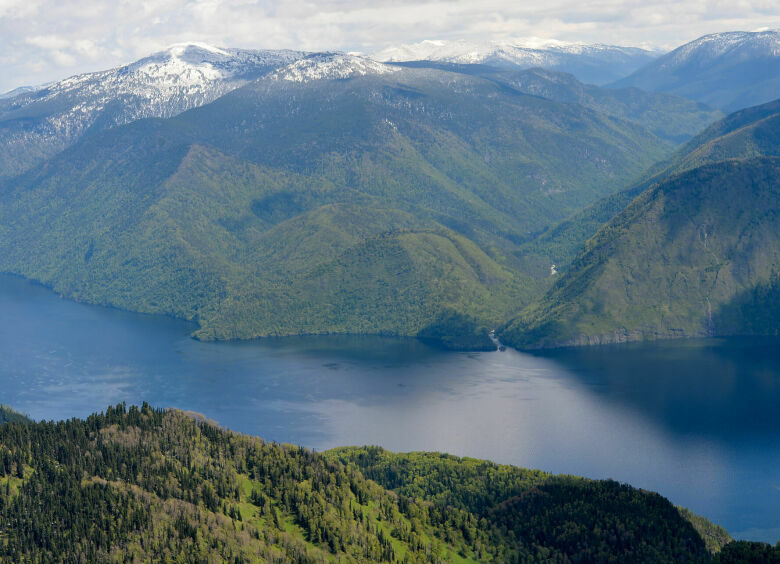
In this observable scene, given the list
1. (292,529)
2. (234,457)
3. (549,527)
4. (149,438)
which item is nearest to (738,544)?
(549,527)

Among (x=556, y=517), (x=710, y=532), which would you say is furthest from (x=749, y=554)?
(x=710, y=532)

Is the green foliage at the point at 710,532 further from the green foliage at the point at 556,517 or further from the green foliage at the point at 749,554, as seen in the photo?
the green foliage at the point at 749,554

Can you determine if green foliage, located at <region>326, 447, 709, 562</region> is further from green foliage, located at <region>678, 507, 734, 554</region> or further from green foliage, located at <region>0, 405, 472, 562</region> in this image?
green foliage, located at <region>0, 405, 472, 562</region>

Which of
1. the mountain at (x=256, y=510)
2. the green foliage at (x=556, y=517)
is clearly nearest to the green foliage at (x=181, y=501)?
the mountain at (x=256, y=510)

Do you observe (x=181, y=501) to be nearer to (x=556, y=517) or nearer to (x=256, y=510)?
(x=256, y=510)

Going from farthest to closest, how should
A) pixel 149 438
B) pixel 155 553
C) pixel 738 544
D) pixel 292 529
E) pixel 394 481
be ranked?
pixel 394 481
pixel 149 438
pixel 292 529
pixel 738 544
pixel 155 553

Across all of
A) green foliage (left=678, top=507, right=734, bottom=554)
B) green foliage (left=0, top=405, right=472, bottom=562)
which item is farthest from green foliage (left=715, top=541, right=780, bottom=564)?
green foliage (left=0, top=405, right=472, bottom=562)

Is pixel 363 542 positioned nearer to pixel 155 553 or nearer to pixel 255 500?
pixel 255 500

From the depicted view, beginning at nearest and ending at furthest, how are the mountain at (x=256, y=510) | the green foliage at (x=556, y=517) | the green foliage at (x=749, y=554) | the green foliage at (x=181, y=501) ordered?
the green foliage at (x=181, y=501), the mountain at (x=256, y=510), the green foliage at (x=749, y=554), the green foliage at (x=556, y=517)

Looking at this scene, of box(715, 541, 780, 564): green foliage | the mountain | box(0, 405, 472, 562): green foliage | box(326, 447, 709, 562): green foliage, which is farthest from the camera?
box(326, 447, 709, 562): green foliage
